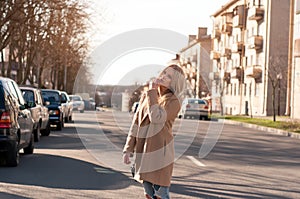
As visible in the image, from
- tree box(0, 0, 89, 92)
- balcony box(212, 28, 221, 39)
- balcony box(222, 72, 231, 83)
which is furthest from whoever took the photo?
balcony box(212, 28, 221, 39)

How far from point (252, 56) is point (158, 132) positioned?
65892 mm

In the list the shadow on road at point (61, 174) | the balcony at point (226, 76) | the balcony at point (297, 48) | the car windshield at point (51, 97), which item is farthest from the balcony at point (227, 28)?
the shadow on road at point (61, 174)

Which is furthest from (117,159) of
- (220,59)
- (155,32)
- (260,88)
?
(220,59)

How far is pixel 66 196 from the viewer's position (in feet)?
35.0

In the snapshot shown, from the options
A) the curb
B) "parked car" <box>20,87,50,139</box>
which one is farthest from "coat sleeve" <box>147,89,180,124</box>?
the curb

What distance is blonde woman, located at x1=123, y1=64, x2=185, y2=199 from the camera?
7.71 meters

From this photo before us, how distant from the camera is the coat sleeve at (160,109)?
759 centimetres

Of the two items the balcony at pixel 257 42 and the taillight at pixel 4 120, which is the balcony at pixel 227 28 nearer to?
the balcony at pixel 257 42

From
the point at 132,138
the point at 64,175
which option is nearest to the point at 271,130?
the point at 64,175

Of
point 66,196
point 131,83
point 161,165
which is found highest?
point 131,83

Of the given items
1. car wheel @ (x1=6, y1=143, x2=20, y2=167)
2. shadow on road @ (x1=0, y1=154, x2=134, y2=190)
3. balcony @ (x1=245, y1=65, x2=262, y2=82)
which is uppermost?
balcony @ (x1=245, y1=65, x2=262, y2=82)

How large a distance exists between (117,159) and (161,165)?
346 inches

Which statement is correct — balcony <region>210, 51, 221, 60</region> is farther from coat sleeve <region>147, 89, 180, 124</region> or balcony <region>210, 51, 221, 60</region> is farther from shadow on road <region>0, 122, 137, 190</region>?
coat sleeve <region>147, 89, 180, 124</region>

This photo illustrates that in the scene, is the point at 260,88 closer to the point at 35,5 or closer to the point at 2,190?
the point at 35,5
